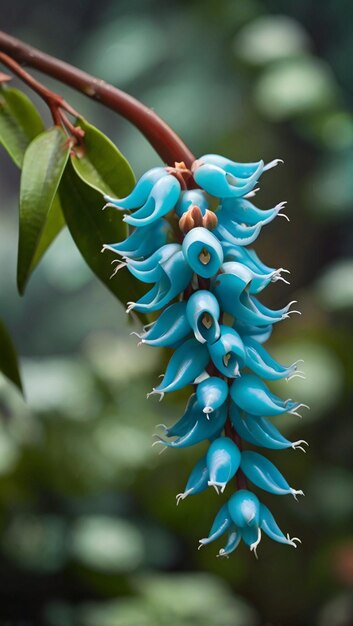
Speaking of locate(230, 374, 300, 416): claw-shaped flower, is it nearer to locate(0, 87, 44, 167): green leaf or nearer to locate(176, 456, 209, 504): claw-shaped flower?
locate(176, 456, 209, 504): claw-shaped flower

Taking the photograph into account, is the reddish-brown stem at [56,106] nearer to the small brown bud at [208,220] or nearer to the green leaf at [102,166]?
the green leaf at [102,166]

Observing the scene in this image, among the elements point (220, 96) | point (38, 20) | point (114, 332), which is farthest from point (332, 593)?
point (38, 20)

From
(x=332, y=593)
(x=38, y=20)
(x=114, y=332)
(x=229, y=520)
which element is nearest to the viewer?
(x=229, y=520)

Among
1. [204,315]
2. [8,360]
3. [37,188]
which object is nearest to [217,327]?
[204,315]

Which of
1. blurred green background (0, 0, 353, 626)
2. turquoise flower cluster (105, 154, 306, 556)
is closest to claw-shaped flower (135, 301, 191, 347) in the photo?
turquoise flower cluster (105, 154, 306, 556)

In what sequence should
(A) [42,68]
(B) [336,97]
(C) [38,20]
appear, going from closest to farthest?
(A) [42,68]
(B) [336,97]
(C) [38,20]

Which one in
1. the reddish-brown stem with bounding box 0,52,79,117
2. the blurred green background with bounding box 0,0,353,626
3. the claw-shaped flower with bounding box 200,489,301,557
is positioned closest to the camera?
the claw-shaped flower with bounding box 200,489,301,557

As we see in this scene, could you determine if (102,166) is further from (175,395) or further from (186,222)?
(175,395)

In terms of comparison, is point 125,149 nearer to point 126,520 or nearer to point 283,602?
point 126,520
